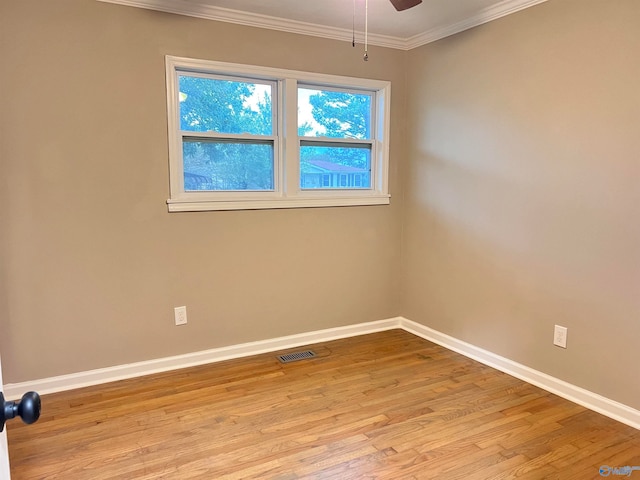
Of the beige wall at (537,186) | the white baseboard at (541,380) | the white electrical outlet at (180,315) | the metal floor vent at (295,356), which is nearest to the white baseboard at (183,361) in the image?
the metal floor vent at (295,356)

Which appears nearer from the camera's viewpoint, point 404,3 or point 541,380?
point 404,3

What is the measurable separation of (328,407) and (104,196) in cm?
190

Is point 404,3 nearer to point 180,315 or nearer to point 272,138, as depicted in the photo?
point 272,138

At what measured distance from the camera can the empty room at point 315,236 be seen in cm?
228

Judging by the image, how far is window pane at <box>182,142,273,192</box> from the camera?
3082 mm

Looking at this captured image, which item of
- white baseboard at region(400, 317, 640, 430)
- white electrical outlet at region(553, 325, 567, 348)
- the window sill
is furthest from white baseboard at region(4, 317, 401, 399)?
white electrical outlet at region(553, 325, 567, 348)

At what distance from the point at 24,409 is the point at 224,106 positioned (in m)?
2.73

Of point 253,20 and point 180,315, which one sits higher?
point 253,20

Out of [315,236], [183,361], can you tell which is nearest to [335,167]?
[315,236]

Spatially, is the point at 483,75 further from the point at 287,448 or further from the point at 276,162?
the point at 287,448

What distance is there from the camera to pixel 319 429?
232 centimetres

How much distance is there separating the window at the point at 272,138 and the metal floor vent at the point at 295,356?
3.69 ft

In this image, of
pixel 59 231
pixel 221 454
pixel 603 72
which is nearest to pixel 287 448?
pixel 221 454

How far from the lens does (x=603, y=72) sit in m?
2.38
